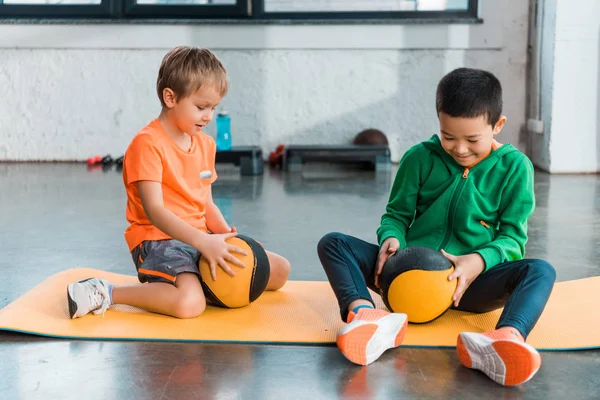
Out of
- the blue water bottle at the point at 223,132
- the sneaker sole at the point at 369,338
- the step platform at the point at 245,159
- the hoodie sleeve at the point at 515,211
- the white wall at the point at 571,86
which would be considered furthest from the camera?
the blue water bottle at the point at 223,132

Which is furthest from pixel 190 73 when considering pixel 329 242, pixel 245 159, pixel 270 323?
pixel 245 159

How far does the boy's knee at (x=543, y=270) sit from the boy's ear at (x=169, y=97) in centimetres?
112

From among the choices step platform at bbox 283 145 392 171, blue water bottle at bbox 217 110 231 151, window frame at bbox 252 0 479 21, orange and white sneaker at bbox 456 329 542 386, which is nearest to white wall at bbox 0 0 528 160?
window frame at bbox 252 0 479 21

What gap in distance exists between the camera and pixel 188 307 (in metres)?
2.12

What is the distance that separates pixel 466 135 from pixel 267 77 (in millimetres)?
4104

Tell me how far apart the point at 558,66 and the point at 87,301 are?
419 centimetres

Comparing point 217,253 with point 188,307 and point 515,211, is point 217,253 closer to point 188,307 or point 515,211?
point 188,307

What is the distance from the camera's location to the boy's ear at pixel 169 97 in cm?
222

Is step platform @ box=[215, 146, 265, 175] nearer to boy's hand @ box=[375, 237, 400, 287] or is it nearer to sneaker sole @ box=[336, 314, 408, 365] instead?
boy's hand @ box=[375, 237, 400, 287]

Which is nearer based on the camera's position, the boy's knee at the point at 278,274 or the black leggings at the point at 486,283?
the black leggings at the point at 486,283

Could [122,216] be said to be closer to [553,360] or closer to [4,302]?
[4,302]

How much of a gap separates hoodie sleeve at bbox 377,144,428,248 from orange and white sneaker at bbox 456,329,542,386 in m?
0.48

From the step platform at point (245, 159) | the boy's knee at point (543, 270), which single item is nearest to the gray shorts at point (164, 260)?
the boy's knee at point (543, 270)

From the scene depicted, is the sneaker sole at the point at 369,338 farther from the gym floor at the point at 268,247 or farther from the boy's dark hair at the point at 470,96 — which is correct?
the boy's dark hair at the point at 470,96
